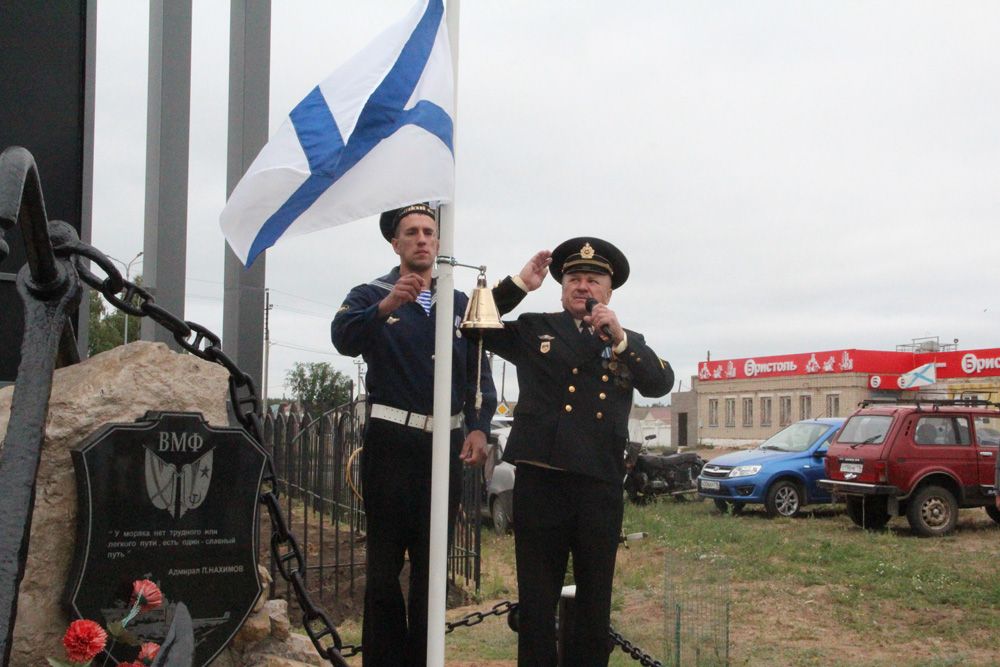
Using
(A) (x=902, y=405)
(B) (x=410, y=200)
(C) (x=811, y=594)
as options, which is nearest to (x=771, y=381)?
(A) (x=902, y=405)

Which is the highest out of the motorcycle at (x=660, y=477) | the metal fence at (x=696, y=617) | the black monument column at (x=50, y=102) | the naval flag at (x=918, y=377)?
the naval flag at (x=918, y=377)

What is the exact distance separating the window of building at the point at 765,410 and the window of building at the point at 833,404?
13.3 feet

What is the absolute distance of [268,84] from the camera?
6.31 meters

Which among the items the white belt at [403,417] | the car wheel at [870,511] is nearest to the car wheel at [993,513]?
the car wheel at [870,511]

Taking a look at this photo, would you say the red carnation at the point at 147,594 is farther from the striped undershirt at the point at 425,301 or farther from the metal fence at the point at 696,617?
the metal fence at the point at 696,617

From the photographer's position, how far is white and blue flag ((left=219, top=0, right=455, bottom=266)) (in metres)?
2.94

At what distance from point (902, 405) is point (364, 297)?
38.4 ft

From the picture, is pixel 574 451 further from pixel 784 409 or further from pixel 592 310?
pixel 784 409

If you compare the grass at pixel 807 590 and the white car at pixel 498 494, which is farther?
the white car at pixel 498 494

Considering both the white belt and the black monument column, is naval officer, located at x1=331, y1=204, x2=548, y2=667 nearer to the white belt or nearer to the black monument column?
the white belt

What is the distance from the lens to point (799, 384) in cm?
4697

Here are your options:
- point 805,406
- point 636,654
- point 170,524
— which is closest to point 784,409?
point 805,406

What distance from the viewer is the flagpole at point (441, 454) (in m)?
2.83

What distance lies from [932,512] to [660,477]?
443 centimetres
